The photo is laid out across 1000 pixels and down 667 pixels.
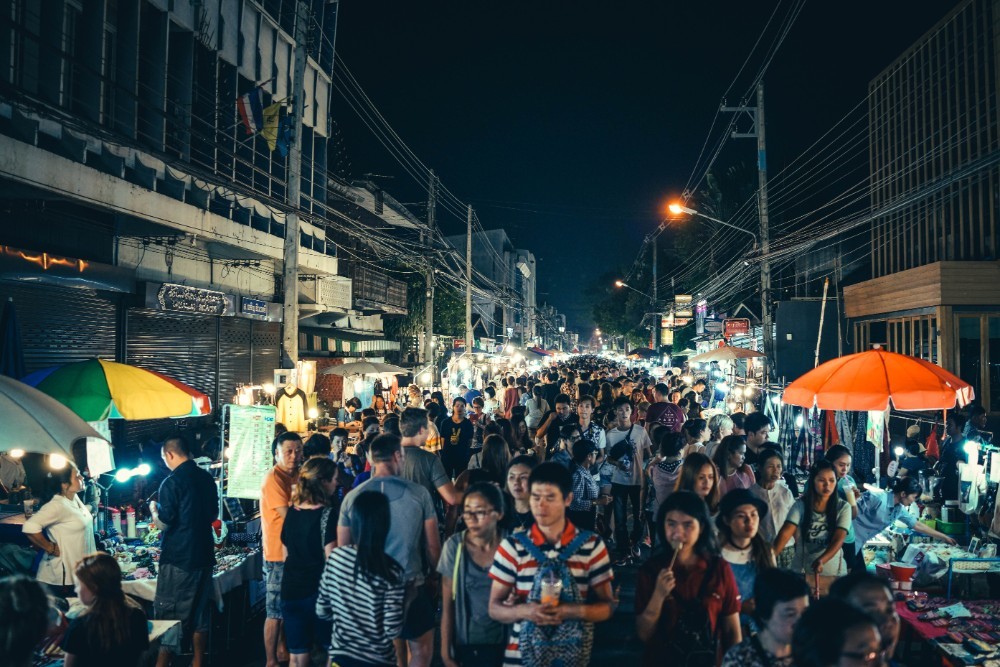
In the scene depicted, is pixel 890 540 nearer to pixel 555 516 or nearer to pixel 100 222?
pixel 555 516

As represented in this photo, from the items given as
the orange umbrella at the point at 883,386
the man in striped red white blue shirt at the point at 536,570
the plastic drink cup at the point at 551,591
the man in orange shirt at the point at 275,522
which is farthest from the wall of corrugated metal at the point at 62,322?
the orange umbrella at the point at 883,386

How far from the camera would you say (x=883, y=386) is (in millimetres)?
6676

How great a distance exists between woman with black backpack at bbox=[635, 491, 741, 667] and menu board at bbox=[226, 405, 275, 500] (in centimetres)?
578

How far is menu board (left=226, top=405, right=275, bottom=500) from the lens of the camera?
306 inches

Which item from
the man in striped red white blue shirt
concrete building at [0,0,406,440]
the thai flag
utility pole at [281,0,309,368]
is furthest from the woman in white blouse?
the thai flag

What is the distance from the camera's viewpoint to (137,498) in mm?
8547

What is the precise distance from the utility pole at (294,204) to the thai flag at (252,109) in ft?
4.92

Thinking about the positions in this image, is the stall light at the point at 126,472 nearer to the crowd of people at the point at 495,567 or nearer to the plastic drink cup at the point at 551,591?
the crowd of people at the point at 495,567

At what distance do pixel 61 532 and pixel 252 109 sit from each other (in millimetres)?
10762

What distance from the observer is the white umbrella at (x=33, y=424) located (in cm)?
385

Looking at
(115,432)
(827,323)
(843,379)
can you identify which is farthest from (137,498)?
(827,323)

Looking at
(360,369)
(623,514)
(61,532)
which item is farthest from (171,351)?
(623,514)

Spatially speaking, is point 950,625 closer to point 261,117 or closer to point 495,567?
A: point 495,567

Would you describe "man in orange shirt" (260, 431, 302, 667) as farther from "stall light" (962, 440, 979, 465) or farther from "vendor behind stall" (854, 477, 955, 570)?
"stall light" (962, 440, 979, 465)
